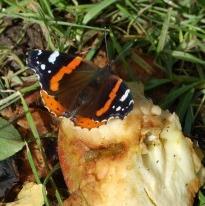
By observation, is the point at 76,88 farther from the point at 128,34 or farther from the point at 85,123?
the point at 128,34

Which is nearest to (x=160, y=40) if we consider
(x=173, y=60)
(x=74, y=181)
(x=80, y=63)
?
(x=173, y=60)

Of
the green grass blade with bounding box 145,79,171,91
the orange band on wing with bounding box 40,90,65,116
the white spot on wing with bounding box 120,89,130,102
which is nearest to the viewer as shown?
the white spot on wing with bounding box 120,89,130,102

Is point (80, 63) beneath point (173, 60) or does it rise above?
above

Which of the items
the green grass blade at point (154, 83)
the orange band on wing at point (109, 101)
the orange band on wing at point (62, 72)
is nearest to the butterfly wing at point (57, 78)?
the orange band on wing at point (62, 72)

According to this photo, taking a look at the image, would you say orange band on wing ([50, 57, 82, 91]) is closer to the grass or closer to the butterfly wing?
the butterfly wing

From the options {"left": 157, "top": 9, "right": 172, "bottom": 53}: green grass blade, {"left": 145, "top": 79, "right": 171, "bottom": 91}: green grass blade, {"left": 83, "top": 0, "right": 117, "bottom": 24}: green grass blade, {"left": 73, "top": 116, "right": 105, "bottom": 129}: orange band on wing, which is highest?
{"left": 83, "top": 0, "right": 117, "bottom": 24}: green grass blade

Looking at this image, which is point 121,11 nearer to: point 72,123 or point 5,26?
point 5,26

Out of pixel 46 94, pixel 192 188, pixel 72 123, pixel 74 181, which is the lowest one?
pixel 192 188

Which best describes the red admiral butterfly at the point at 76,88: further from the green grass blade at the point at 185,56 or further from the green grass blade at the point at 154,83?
the green grass blade at the point at 185,56

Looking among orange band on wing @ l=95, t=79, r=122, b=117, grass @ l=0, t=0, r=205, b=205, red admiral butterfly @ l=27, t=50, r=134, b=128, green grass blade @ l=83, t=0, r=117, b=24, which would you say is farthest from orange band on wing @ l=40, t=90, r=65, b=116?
green grass blade @ l=83, t=0, r=117, b=24
